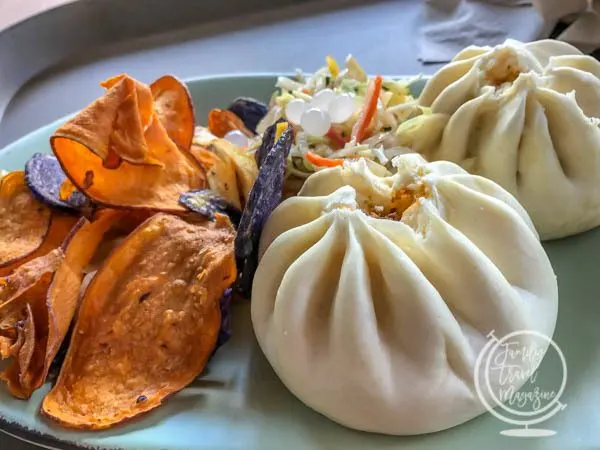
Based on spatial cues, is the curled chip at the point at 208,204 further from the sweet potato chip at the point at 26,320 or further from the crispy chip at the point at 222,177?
the sweet potato chip at the point at 26,320

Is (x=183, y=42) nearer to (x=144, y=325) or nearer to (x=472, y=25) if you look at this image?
(x=472, y=25)

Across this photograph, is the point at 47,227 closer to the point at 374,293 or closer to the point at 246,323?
the point at 246,323

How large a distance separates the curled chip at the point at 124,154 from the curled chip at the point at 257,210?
0.43ft

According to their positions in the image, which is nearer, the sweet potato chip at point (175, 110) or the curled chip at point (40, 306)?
the curled chip at point (40, 306)

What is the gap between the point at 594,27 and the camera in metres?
1.48

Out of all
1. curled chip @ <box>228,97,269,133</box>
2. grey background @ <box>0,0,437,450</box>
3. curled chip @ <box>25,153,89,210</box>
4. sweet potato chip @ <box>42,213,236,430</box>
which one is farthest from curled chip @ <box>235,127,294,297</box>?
grey background @ <box>0,0,437,450</box>

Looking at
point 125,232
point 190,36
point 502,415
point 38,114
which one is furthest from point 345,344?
point 190,36

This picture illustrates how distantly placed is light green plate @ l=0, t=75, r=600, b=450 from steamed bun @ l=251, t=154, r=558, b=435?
0.8 inches

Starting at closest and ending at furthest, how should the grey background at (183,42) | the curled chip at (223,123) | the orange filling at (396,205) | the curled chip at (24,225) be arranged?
1. the orange filling at (396,205)
2. the curled chip at (24,225)
3. the curled chip at (223,123)
4. the grey background at (183,42)

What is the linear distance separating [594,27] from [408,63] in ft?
1.33

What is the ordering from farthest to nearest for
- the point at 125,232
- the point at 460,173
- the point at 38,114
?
1. the point at 38,114
2. the point at 125,232
3. the point at 460,173

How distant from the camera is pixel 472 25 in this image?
5.49 feet

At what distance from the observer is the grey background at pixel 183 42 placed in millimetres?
1578

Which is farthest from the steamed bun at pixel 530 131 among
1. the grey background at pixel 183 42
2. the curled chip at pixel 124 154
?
the grey background at pixel 183 42
